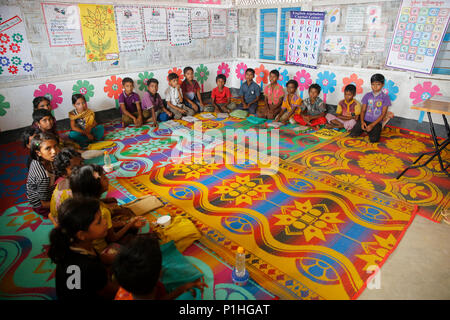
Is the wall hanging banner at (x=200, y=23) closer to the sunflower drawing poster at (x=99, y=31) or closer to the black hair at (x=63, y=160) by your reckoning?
the sunflower drawing poster at (x=99, y=31)

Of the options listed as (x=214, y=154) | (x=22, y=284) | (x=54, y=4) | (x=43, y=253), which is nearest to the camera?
(x=22, y=284)

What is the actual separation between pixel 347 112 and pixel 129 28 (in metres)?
4.39

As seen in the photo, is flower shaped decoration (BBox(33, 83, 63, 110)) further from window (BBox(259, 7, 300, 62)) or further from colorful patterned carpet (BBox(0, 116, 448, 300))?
window (BBox(259, 7, 300, 62))

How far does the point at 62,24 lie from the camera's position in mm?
4730

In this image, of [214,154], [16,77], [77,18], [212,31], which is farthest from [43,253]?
[212,31]

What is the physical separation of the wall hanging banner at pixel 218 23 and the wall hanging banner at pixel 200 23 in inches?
7.3

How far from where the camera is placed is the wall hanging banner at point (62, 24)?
4.59m

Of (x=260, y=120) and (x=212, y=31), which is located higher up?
(x=212, y=31)

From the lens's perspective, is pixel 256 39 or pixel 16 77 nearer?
pixel 16 77

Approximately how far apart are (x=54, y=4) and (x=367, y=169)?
5367 millimetres

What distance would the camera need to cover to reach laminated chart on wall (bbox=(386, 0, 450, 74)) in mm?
4277

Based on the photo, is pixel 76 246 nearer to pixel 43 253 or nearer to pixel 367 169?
pixel 43 253

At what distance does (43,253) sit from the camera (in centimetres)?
242

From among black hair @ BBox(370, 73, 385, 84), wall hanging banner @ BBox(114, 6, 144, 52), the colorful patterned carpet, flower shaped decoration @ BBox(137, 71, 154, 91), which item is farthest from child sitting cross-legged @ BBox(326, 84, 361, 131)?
wall hanging banner @ BBox(114, 6, 144, 52)
